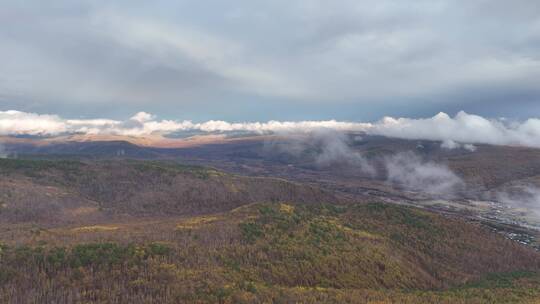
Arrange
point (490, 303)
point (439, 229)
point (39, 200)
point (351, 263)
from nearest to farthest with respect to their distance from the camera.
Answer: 1. point (490, 303)
2. point (351, 263)
3. point (439, 229)
4. point (39, 200)

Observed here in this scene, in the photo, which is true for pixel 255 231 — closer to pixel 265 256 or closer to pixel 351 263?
Result: pixel 265 256

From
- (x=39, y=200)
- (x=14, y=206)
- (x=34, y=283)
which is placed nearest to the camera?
(x=34, y=283)

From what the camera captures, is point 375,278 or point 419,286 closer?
point 375,278

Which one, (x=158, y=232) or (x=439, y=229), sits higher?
(x=158, y=232)

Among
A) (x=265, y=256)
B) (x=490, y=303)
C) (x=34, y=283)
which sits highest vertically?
(x=34, y=283)

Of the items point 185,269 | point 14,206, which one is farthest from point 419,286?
point 14,206

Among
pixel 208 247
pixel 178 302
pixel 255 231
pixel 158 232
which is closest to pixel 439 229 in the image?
pixel 255 231
